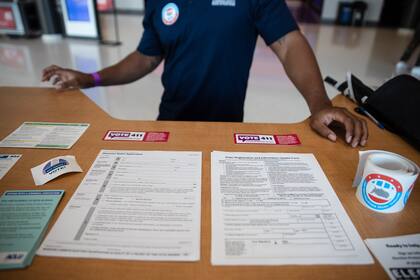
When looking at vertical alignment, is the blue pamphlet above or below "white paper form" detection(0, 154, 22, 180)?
above

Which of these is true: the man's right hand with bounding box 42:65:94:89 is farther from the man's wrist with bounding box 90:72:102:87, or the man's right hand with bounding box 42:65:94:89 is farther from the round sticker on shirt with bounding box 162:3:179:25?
the round sticker on shirt with bounding box 162:3:179:25

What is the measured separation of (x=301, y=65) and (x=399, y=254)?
32.4 inches

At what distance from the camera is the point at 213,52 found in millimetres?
1288

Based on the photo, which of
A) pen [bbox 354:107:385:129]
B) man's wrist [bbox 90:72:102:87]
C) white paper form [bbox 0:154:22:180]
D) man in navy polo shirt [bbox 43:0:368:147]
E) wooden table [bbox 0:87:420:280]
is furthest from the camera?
man's wrist [bbox 90:72:102:87]

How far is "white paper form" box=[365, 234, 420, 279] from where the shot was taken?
551 mm

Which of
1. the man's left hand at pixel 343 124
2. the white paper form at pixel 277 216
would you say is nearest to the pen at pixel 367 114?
the man's left hand at pixel 343 124

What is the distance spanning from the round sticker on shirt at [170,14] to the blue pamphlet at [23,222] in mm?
858

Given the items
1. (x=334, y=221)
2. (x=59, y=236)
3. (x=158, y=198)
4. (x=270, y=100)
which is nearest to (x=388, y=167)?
(x=334, y=221)

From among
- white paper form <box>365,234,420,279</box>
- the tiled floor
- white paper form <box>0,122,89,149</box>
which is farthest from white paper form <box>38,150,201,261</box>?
the tiled floor

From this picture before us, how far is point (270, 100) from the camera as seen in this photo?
3230mm

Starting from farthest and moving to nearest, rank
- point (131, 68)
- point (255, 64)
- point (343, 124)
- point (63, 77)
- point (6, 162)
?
point (255, 64) → point (131, 68) → point (63, 77) → point (343, 124) → point (6, 162)

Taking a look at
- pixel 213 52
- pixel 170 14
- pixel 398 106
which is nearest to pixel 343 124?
pixel 398 106

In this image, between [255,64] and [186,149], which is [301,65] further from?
[255,64]

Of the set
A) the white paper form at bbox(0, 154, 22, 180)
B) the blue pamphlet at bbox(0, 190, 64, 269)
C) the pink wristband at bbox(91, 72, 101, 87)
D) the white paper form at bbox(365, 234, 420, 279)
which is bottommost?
the white paper form at bbox(365, 234, 420, 279)
